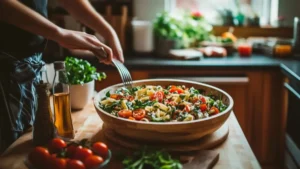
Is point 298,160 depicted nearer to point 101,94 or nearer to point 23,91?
point 101,94

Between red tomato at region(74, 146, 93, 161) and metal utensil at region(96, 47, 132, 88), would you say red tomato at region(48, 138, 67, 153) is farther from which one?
metal utensil at region(96, 47, 132, 88)

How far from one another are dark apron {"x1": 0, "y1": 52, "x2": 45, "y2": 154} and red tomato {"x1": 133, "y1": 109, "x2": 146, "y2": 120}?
520 millimetres

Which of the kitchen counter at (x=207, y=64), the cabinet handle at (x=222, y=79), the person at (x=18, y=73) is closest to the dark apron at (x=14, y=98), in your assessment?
the person at (x=18, y=73)

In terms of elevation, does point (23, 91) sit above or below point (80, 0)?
below

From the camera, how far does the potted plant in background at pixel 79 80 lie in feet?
6.42

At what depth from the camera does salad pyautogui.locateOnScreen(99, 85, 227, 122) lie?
159 centimetres

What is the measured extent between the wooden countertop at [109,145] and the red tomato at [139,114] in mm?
125

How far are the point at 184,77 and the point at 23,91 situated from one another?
54.1 inches

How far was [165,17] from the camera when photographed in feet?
11.0

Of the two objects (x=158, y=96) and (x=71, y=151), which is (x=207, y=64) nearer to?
(x=158, y=96)

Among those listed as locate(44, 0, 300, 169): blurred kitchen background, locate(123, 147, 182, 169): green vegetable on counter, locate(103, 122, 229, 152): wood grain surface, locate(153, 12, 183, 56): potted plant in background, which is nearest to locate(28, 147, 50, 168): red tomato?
locate(123, 147, 182, 169): green vegetable on counter

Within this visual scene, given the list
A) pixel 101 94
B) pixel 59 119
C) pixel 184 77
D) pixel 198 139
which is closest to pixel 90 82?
pixel 101 94

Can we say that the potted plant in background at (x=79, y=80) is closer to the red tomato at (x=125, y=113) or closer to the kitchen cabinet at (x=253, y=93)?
the red tomato at (x=125, y=113)

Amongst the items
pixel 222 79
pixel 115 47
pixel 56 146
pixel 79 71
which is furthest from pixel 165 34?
pixel 56 146
